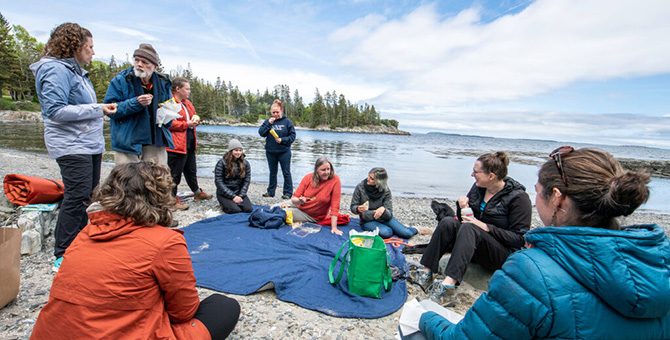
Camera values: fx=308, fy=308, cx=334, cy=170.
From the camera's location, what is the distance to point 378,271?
3457mm

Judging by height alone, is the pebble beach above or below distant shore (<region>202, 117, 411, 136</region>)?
below

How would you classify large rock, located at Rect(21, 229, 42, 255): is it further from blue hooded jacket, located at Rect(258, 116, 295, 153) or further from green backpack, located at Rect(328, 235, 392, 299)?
blue hooded jacket, located at Rect(258, 116, 295, 153)

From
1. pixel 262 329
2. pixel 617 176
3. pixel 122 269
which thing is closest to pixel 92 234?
pixel 122 269

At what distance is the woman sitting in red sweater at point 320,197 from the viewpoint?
5598mm

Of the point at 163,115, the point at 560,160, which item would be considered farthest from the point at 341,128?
the point at 560,160

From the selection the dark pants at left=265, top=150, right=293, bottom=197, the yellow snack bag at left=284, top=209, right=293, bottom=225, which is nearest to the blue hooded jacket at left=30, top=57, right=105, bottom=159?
the yellow snack bag at left=284, top=209, right=293, bottom=225

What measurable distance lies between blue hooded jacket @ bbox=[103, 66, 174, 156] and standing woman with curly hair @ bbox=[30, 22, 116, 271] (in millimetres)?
851

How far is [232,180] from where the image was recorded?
22.2 feet

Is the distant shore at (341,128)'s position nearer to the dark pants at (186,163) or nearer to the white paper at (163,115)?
the dark pants at (186,163)

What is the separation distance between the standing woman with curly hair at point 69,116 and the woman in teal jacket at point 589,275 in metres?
4.21

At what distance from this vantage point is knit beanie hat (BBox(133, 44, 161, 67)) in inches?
178

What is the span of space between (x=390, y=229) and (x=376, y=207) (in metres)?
0.48

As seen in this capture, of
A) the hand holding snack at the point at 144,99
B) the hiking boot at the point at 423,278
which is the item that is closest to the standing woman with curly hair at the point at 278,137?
the hand holding snack at the point at 144,99

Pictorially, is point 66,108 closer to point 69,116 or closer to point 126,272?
point 69,116
